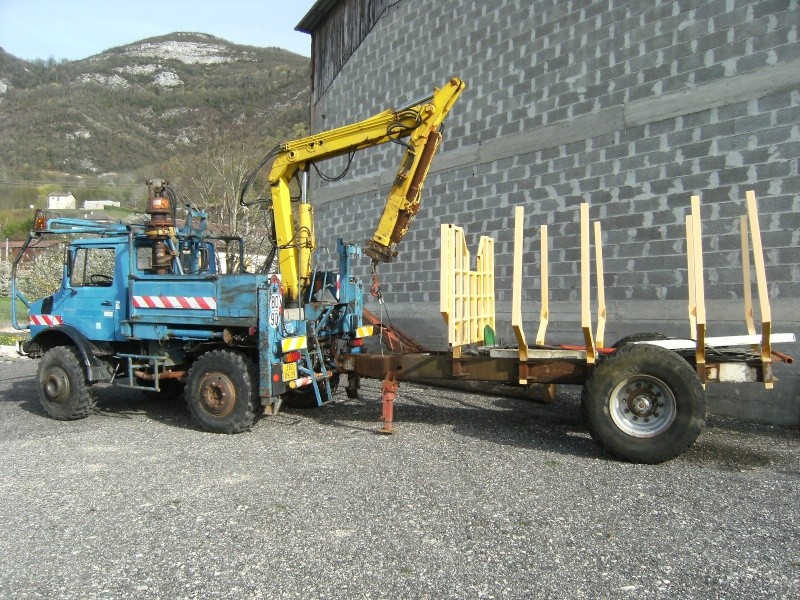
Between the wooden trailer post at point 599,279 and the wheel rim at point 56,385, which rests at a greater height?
the wooden trailer post at point 599,279

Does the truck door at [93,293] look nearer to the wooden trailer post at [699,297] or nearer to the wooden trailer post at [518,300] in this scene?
the wooden trailer post at [518,300]

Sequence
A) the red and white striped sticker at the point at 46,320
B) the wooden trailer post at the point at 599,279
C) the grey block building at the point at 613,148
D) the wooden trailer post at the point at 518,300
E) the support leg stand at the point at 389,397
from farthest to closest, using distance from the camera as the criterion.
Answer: the red and white striped sticker at the point at 46,320 < the grey block building at the point at 613,148 < the support leg stand at the point at 389,397 < the wooden trailer post at the point at 599,279 < the wooden trailer post at the point at 518,300

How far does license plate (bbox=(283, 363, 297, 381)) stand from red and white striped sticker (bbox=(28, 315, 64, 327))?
11.4 ft

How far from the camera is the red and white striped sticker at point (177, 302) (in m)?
7.67

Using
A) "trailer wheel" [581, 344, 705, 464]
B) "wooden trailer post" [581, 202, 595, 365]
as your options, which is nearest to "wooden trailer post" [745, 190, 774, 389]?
"trailer wheel" [581, 344, 705, 464]

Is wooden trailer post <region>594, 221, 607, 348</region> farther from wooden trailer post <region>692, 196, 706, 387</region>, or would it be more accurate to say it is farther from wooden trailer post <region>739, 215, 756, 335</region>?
wooden trailer post <region>739, 215, 756, 335</region>

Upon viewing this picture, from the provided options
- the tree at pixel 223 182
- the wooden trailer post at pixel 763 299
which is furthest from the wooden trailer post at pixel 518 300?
the tree at pixel 223 182

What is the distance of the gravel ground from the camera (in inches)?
151

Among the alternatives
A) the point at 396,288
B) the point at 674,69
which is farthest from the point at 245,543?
the point at 396,288

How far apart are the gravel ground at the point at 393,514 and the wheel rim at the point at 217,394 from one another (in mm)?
338

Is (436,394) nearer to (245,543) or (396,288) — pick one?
(396,288)

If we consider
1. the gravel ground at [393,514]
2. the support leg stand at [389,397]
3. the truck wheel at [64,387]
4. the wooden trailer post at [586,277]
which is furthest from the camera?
the truck wheel at [64,387]

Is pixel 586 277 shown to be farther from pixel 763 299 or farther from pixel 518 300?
pixel 763 299

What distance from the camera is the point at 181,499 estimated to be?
17.3 ft
